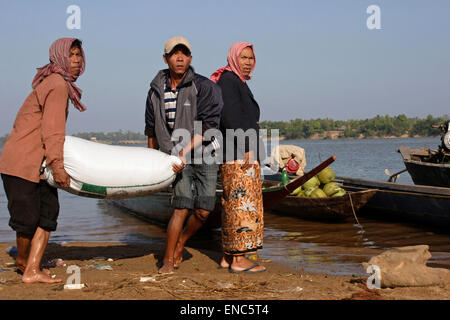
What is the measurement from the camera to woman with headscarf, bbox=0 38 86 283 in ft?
11.5

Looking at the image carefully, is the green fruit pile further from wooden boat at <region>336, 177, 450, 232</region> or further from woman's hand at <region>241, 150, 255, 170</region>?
woman's hand at <region>241, 150, 255, 170</region>

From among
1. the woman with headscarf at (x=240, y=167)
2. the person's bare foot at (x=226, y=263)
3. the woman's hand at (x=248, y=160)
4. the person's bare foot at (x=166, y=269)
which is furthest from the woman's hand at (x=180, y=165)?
the person's bare foot at (x=226, y=263)

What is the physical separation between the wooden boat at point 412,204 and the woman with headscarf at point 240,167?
4.33m

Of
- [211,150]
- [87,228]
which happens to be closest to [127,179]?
[211,150]

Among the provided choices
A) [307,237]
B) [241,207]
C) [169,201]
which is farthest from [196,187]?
[169,201]

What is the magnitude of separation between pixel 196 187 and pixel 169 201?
3.84 m

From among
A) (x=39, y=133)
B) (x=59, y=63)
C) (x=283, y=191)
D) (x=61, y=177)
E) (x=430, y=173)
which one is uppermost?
(x=59, y=63)

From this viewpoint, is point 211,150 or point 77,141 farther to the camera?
point 211,150

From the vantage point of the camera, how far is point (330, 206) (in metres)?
8.37

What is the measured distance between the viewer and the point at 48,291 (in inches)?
130

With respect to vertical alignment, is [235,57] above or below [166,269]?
above

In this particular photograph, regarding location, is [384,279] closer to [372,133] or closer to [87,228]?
[87,228]

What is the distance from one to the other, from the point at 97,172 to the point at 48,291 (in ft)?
2.91

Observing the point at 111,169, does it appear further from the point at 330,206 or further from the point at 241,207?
the point at 330,206
